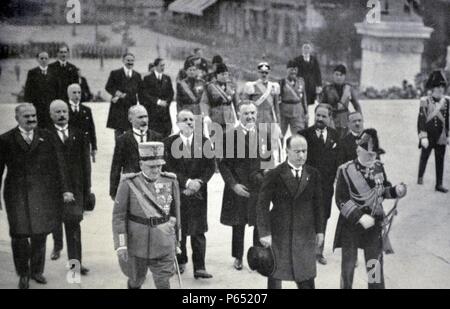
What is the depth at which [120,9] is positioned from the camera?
6793 mm

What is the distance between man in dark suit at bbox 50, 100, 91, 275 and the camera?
211 inches

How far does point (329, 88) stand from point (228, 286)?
2435 mm

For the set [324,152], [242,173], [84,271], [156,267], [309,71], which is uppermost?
[309,71]

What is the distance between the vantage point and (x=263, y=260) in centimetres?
483

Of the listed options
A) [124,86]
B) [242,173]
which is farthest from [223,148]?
[124,86]

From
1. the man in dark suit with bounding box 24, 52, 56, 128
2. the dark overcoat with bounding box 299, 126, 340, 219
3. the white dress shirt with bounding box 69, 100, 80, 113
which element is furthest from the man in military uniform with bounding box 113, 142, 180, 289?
the man in dark suit with bounding box 24, 52, 56, 128

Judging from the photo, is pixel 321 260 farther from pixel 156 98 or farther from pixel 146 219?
pixel 156 98

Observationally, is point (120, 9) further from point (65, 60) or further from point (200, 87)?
point (200, 87)

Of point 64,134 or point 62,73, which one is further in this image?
point 62,73

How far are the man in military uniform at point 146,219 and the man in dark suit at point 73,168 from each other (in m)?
0.82

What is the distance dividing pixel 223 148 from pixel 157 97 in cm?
186

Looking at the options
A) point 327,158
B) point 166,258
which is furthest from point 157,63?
point 166,258

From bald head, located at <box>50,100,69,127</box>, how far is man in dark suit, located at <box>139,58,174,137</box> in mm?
1675

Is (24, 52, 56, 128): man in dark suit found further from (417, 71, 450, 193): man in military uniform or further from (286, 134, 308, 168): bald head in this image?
(417, 71, 450, 193): man in military uniform
